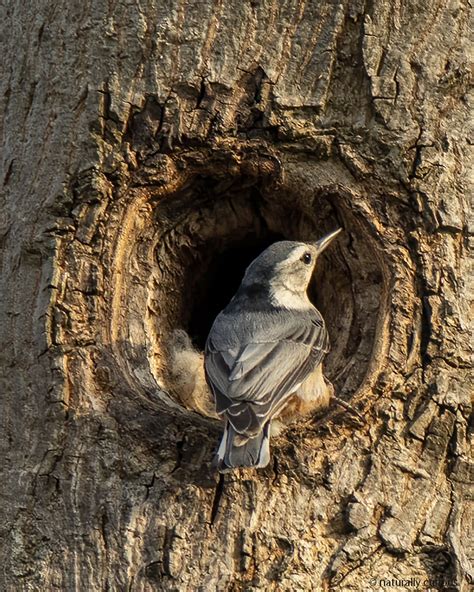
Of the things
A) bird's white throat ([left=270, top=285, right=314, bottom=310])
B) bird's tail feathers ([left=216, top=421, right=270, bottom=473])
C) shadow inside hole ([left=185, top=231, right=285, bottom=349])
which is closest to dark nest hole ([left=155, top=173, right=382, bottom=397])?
shadow inside hole ([left=185, top=231, right=285, bottom=349])

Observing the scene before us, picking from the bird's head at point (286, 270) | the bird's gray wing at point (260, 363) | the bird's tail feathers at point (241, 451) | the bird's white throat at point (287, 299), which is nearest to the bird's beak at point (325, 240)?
the bird's head at point (286, 270)

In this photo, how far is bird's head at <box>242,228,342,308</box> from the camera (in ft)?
16.7

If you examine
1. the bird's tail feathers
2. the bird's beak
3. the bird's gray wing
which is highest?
the bird's beak

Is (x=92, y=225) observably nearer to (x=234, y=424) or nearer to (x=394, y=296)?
(x=234, y=424)

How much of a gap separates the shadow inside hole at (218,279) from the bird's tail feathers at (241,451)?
1.58 meters

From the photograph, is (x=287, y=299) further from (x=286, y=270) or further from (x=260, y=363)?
(x=260, y=363)

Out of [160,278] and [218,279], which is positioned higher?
[218,279]

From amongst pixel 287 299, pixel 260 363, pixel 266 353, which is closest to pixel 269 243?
pixel 287 299

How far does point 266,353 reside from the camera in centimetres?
487

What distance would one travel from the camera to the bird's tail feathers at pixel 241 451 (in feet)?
12.6

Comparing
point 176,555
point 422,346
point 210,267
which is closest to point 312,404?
point 422,346

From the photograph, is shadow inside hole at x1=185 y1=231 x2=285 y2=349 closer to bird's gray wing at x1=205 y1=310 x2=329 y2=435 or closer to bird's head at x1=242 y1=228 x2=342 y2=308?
bird's head at x1=242 y1=228 x2=342 y2=308

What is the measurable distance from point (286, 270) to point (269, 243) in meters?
0.49

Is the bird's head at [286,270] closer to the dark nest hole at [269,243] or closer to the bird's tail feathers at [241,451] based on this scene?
the dark nest hole at [269,243]
